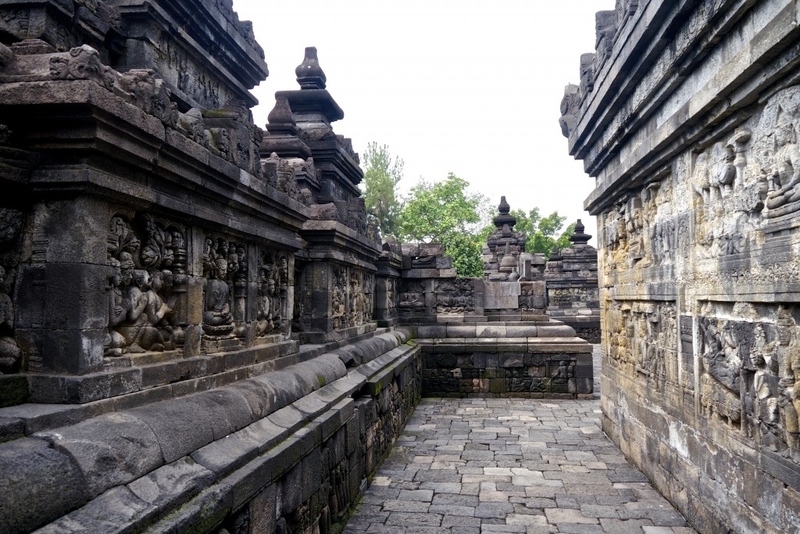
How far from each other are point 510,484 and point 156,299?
4178 mm

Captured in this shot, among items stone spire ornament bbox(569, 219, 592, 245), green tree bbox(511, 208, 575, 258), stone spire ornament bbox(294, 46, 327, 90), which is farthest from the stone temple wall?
green tree bbox(511, 208, 575, 258)

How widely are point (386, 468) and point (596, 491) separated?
6.93 ft

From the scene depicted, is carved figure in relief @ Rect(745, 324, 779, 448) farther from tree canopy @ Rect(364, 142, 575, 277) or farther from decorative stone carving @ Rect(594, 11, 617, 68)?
tree canopy @ Rect(364, 142, 575, 277)

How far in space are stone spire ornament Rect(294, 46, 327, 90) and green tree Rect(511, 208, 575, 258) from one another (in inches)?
1525

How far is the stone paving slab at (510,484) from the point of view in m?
4.88

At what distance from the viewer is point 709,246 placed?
14.3 ft

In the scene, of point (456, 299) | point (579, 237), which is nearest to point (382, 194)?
point (579, 237)

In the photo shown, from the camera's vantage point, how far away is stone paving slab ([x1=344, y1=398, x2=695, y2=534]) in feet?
16.0

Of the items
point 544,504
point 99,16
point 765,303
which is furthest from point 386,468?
point 99,16

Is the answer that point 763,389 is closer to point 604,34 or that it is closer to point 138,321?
point 138,321

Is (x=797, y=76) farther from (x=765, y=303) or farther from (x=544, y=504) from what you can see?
(x=544, y=504)

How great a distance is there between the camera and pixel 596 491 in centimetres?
569

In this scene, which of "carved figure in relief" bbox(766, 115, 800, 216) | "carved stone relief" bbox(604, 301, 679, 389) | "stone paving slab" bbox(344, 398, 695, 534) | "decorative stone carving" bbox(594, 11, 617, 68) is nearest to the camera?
"carved figure in relief" bbox(766, 115, 800, 216)

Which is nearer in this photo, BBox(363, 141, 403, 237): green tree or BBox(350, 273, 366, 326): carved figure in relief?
BBox(350, 273, 366, 326): carved figure in relief
